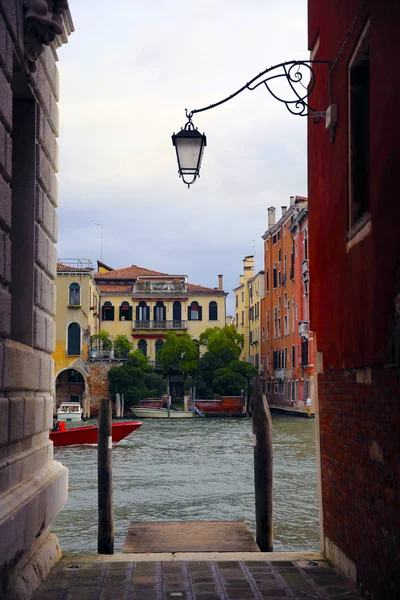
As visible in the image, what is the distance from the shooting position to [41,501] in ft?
18.9

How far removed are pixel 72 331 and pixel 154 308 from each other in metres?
14.9

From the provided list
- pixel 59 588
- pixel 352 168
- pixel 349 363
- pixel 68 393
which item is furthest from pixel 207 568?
pixel 68 393

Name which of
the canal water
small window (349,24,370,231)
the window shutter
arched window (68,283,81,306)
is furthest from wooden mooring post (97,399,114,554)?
arched window (68,283,81,306)

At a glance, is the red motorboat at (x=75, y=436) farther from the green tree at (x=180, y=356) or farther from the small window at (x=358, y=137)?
the green tree at (x=180, y=356)

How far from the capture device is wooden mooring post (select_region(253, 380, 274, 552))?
8.52m

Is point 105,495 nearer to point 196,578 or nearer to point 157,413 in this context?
point 196,578

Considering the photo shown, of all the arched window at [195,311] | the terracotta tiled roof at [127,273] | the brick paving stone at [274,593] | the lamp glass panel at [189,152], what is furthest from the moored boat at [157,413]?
the brick paving stone at [274,593]

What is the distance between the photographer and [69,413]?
4022cm

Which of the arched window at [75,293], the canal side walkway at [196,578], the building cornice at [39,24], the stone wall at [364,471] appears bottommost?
the canal side walkway at [196,578]

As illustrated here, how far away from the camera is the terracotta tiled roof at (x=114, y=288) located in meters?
57.4

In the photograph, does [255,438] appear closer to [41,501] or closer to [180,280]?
[41,501]

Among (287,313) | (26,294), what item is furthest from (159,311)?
(26,294)

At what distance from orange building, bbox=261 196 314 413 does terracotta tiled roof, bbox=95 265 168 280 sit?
31.8ft

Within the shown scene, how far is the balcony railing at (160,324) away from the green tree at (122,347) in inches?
172
